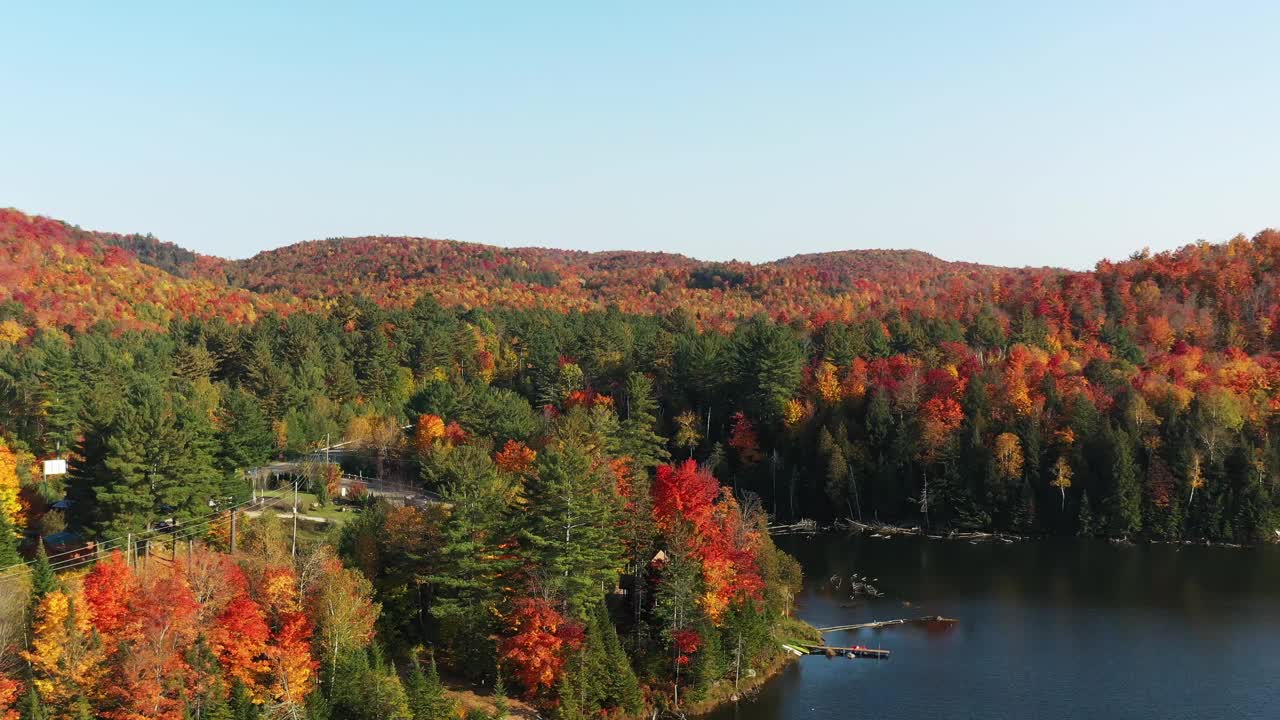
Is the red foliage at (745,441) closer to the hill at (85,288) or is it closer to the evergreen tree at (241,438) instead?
the evergreen tree at (241,438)

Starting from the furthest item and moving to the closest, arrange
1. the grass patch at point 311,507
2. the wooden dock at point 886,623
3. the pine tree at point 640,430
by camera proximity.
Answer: the pine tree at point 640,430 < the grass patch at point 311,507 < the wooden dock at point 886,623

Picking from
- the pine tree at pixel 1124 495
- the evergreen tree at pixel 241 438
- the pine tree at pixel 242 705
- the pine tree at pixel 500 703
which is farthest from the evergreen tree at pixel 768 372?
the pine tree at pixel 242 705

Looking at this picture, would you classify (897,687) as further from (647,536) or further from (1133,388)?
(1133,388)

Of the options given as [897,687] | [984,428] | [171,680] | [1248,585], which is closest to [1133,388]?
[984,428]

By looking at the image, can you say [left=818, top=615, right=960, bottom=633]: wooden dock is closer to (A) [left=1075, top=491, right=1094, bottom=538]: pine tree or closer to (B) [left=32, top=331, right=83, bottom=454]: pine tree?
(A) [left=1075, top=491, right=1094, bottom=538]: pine tree

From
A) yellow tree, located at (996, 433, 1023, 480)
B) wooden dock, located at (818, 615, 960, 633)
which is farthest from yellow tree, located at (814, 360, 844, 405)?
wooden dock, located at (818, 615, 960, 633)

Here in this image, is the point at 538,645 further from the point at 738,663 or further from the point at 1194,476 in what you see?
the point at 1194,476
